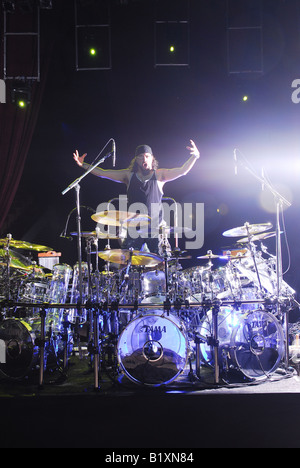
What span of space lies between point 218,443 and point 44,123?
5.67 meters

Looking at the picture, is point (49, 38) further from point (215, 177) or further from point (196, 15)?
point (215, 177)

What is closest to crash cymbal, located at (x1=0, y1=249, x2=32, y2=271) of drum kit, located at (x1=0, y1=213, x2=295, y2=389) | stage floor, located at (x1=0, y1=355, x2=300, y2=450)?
drum kit, located at (x1=0, y1=213, x2=295, y2=389)

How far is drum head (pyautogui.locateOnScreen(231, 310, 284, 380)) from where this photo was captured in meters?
3.74

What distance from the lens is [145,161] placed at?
552 cm

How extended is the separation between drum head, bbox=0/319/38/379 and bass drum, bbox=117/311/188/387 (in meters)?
1.01

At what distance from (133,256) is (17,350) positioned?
5.10ft

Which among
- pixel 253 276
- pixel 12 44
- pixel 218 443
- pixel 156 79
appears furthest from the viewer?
pixel 156 79

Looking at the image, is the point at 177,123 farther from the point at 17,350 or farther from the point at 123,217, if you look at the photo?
the point at 17,350

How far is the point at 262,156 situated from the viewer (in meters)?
6.26

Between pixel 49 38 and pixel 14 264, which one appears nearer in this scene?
pixel 14 264

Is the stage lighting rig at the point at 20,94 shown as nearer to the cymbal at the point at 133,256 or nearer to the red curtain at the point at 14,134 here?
the red curtain at the point at 14,134

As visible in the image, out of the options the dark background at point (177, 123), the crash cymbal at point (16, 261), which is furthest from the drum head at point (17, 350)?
the dark background at point (177, 123)

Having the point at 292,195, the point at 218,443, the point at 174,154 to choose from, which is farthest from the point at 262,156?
the point at 218,443

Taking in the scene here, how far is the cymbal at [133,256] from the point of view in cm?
381
